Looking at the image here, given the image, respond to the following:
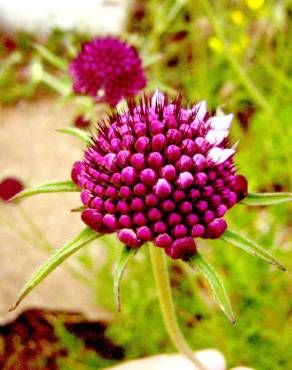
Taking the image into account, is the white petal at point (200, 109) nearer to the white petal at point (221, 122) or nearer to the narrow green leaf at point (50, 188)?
the white petal at point (221, 122)

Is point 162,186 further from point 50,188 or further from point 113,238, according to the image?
point 113,238

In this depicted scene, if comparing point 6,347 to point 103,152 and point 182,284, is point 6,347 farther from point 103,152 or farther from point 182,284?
point 103,152

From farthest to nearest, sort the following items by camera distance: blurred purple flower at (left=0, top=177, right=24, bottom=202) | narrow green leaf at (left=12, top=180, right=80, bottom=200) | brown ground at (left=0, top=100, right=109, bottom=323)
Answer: brown ground at (left=0, top=100, right=109, bottom=323)
blurred purple flower at (left=0, top=177, right=24, bottom=202)
narrow green leaf at (left=12, top=180, right=80, bottom=200)

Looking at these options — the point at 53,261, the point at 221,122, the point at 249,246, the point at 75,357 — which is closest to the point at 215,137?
the point at 221,122

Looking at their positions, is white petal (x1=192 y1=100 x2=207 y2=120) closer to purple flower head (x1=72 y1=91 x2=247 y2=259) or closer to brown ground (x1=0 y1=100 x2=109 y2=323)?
purple flower head (x1=72 y1=91 x2=247 y2=259)

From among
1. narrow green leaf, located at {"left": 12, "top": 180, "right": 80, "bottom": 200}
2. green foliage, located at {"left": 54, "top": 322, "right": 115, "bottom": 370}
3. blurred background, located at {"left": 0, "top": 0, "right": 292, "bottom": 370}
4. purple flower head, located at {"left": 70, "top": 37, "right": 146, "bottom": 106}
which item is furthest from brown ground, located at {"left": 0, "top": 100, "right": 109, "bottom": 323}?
narrow green leaf, located at {"left": 12, "top": 180, "right": 80, "bottom": 200}
